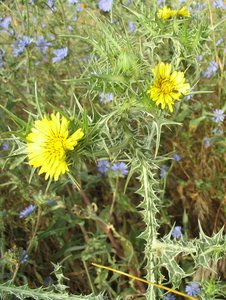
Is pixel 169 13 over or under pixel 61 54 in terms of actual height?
over

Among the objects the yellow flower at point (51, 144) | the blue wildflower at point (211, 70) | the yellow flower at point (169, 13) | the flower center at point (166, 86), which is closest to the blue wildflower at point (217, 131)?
the blue wildflower at point (211, 70)

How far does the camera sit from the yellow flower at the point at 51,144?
1.00 meters

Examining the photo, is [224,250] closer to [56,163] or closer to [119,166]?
[56,163]

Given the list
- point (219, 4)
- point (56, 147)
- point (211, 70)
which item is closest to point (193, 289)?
point (56, 147)

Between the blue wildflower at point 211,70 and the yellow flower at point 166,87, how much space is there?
2.93ft

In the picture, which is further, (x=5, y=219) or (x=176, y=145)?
(x=176, y=145)

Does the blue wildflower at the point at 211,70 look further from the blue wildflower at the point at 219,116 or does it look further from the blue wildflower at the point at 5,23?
the blue wildflower at the point at 5,23

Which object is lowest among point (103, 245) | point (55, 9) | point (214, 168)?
point (103, 245)

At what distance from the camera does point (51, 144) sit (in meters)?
1.04

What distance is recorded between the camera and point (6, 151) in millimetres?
1874

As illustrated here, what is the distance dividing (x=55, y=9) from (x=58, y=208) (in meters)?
0.87

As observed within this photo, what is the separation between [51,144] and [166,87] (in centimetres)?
33

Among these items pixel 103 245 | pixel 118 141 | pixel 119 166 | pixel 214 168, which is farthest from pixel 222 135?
pixel 118 141

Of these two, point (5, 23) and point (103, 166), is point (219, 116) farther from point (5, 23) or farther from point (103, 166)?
point (5, 23)
